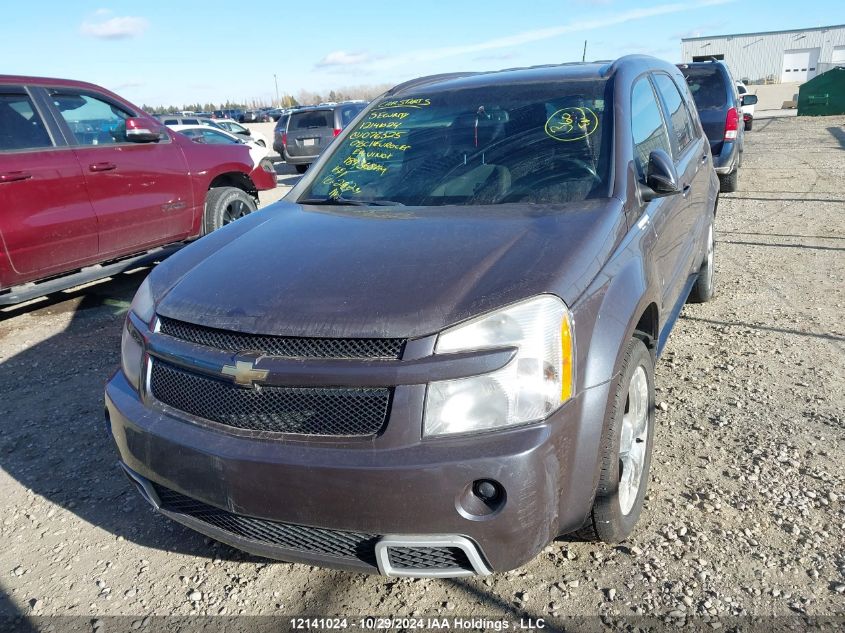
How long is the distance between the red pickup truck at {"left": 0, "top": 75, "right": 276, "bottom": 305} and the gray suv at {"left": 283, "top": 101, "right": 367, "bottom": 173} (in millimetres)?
10078

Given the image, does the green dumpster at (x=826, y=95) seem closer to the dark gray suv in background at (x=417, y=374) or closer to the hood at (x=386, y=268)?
the dark gray suv in background at (x=417, y=374)

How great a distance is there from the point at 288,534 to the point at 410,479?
1.76 ft

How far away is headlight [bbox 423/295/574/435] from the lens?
1.94 meters

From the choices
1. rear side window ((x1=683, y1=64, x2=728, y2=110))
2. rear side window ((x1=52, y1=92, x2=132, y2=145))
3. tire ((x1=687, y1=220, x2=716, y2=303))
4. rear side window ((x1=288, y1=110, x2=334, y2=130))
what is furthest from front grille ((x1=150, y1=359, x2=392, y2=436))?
rear side window ((x1=288, y1=110, x2=334, y2=130))

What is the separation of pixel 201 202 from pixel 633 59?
14.5 feet

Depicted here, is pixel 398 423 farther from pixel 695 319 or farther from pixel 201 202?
pixel 201 202

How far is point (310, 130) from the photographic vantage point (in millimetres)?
16578

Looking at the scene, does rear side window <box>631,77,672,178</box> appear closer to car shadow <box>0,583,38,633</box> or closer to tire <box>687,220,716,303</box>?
tire <box>687,220,716,303</box>

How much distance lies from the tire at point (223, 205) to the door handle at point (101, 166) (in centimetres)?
112

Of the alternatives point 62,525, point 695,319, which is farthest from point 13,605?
point 695,319

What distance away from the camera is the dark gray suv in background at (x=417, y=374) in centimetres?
194

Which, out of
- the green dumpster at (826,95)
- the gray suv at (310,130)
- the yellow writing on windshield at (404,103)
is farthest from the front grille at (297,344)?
the green dumpster at (826,95)

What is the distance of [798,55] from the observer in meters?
67.6

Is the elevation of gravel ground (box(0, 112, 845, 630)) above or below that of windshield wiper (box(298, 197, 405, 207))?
below
